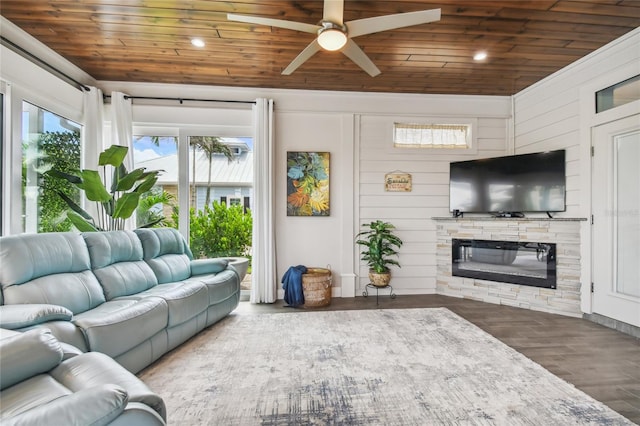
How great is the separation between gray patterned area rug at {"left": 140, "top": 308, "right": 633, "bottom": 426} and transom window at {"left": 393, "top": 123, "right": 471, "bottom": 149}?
2.61 metres

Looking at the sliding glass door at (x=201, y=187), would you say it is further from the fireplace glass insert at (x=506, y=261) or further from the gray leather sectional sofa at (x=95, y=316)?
the fireplace glass insert at (x=506, y=261)

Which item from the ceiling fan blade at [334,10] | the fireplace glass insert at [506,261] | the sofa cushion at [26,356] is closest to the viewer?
the sofa cushion at [26,356]

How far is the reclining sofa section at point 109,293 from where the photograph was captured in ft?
5.77

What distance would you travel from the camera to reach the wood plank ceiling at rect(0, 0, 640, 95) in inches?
97.3

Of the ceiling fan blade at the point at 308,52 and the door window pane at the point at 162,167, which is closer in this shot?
the ceiling fan blade at the point at 308,52

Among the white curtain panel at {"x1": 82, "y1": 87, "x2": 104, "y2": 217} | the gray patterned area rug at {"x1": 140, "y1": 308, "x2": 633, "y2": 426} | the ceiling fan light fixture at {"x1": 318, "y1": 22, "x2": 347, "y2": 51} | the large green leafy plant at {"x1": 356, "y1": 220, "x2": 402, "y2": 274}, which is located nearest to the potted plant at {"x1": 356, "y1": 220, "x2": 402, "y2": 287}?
the large green leafy plant at {"x1": 356, "y1": 220, "x2": 402, "y2": 274}

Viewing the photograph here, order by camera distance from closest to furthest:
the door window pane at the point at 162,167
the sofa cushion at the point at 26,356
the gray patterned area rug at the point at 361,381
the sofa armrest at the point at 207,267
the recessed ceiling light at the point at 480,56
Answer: the sofa cushion at the point at 26,356
the gray patterned area rug at the point at 361,381
the recessed ceiling light at the point at 480,56
the sofa armrest at the point at 207,267
the door window pane at the point at 162,167

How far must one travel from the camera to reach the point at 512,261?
385 cm

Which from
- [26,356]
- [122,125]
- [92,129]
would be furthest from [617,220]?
[92,129]

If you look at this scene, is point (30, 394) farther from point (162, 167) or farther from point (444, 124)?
point (444, 124)

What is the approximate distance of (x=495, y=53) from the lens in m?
3.17

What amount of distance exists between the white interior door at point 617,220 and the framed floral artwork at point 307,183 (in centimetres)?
303

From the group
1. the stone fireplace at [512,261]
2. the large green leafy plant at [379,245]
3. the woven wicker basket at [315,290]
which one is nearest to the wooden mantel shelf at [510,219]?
the stone fireplace at [512,261]

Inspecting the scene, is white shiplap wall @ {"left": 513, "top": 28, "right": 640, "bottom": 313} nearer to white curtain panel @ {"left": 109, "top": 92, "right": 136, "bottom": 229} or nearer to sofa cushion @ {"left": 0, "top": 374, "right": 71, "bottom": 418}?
sofa cushion @ {"left": 0, "top": 374, "right": 71, "bottom": 418}
